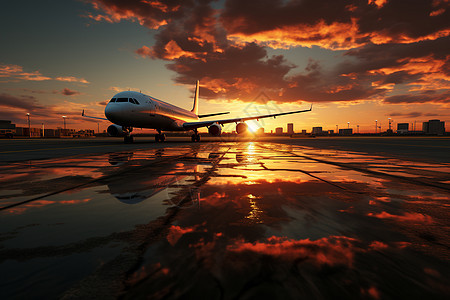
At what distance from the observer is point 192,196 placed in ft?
14.6

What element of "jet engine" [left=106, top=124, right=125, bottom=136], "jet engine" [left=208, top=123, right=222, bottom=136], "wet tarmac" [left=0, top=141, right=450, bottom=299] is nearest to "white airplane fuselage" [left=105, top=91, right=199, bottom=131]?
"jet engine" [left=106, top=124, right=125, bottom=136]

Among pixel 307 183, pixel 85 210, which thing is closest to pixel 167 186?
pixel 85 210

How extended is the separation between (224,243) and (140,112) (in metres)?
21.0

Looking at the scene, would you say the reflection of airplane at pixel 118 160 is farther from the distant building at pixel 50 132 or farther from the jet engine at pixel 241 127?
the distant building at pixel 50 132

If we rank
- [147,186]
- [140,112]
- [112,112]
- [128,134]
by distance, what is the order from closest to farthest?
[147,186], [112,112], [140,112], [128,134]

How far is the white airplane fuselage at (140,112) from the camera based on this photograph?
19.9 metres

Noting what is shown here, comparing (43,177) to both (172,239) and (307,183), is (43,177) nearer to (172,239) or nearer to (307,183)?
(172,239)

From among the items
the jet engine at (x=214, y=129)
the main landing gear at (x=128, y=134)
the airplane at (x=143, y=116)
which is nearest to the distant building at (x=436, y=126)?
the airplane at (x=143, y=116)

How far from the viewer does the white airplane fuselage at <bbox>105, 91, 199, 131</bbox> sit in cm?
1988

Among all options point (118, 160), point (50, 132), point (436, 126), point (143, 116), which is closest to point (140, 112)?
point (143, 116)

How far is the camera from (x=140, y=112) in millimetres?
21484

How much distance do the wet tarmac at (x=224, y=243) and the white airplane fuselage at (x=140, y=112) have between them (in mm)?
16071

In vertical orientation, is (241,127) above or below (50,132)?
below

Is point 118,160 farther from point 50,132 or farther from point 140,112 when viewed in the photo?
point 50,132
